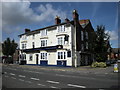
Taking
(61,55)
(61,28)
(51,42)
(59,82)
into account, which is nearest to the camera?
(59,82)

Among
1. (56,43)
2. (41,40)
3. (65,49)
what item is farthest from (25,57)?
(65,49)

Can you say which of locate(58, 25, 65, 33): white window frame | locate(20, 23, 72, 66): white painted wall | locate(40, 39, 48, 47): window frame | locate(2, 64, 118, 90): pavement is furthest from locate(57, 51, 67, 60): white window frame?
locate(2, 64, 118, 90): pavement

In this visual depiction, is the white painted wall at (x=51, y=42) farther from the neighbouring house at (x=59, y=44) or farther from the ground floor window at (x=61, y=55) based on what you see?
the ground floor window at (x=61, y=55)

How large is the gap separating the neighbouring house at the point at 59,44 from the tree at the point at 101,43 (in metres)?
1.48

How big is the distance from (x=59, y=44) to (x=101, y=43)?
9.06m

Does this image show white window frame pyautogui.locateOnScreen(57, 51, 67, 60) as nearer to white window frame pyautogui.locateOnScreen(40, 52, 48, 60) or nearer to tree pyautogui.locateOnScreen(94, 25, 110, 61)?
white window frame pyautogui.locateOnScreen(40, 52, 48, 60)

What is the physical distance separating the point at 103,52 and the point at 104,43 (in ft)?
6.14

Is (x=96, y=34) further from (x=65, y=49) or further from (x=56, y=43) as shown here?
(x=56, y=43)

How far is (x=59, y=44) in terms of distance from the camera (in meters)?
29.9

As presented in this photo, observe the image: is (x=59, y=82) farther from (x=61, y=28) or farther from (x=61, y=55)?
(x=61, y=28)

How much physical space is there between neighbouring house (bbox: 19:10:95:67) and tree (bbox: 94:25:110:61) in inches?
58.3

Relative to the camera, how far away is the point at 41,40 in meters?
34.4

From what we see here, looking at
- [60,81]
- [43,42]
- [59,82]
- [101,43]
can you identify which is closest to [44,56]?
[43,42]

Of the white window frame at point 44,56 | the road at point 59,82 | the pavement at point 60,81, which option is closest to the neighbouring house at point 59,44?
the white window frame at point 44,56
